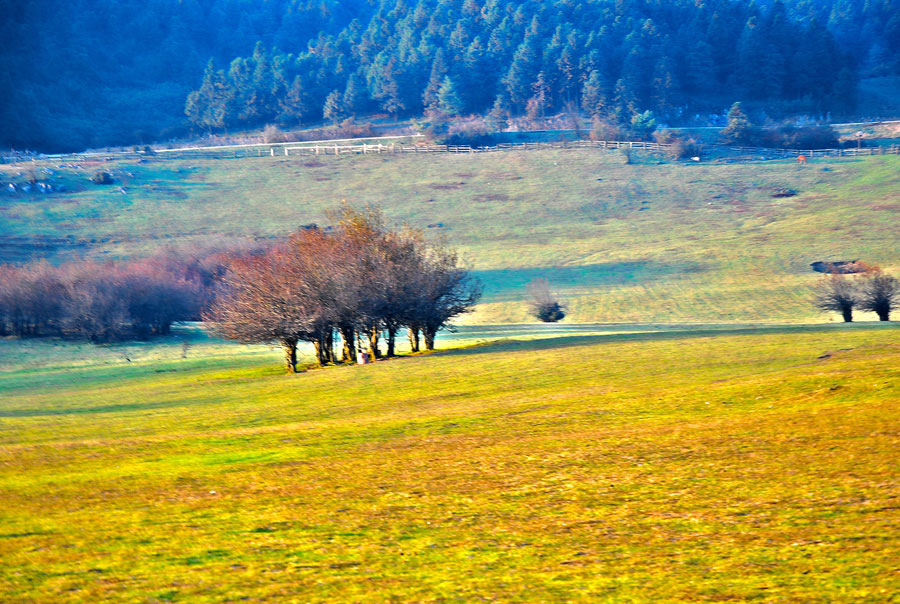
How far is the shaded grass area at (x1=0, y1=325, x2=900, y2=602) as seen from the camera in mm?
9805

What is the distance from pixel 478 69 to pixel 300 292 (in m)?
145

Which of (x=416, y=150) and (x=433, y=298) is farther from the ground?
(x=416, y=150)

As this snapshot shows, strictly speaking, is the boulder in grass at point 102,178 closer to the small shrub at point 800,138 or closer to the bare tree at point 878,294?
the bare tree at point 878,294

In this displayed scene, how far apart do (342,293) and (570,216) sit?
62193 mm

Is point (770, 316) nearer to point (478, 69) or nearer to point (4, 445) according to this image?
point (4, 445)

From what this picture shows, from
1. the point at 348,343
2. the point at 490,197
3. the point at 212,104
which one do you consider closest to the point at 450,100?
the point at 212,104

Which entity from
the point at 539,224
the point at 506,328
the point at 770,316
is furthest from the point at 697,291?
the point at 539,224

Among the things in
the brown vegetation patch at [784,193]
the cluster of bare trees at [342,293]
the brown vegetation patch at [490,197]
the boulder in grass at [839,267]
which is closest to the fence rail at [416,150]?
the brown vegetation patch at [784,193]

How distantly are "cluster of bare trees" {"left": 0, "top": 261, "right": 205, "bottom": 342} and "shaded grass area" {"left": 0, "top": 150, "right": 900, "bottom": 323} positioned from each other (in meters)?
19.4

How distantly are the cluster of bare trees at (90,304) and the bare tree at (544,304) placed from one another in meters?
27.6

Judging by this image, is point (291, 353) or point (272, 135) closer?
point (291, 353)

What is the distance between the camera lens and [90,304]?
199 feet

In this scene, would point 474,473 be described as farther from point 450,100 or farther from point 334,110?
point 334,110

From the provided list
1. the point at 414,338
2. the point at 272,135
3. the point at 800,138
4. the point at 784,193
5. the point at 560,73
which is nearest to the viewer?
the point at 414,338
